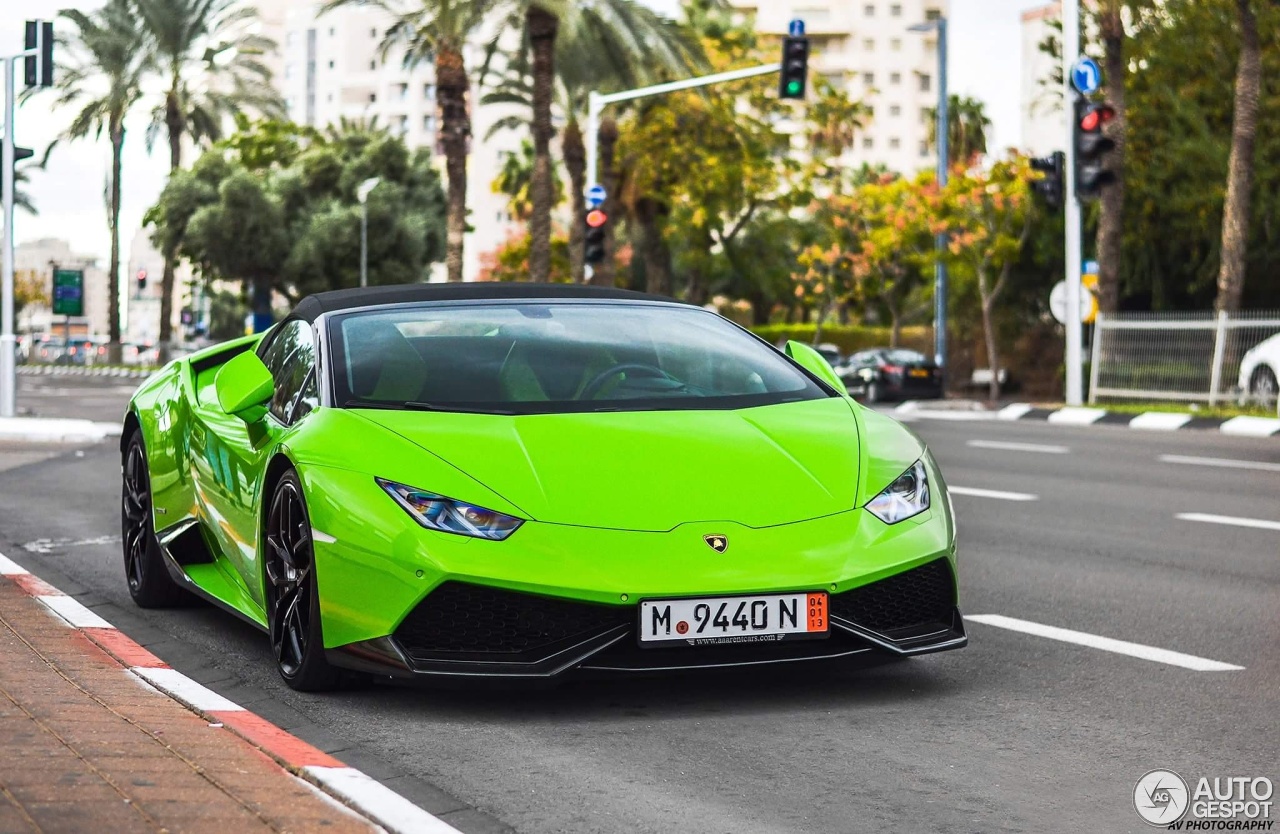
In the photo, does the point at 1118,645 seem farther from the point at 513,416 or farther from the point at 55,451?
the point at 55,451

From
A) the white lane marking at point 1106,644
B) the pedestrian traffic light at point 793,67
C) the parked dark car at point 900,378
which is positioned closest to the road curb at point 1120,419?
the pedestrian traffic light at point 793,67

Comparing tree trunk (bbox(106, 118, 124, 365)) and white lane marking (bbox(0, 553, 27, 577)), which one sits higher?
tree trunk (bbox(106, 118, 124, 365))

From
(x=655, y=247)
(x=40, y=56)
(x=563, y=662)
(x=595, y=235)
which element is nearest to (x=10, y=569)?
(x=563, y=662)

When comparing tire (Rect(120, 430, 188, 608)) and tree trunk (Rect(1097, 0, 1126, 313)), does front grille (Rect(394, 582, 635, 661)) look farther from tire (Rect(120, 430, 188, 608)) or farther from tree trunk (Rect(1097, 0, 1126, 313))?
tree trunk (Rect(1097, 0, 1126, 313))

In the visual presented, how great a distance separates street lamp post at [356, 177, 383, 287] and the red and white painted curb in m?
57.6

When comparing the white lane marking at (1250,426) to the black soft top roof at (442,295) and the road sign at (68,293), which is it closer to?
the black soft top roof at (442,295)

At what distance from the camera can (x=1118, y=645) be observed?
6816 mm

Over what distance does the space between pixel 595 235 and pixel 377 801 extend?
31.8m

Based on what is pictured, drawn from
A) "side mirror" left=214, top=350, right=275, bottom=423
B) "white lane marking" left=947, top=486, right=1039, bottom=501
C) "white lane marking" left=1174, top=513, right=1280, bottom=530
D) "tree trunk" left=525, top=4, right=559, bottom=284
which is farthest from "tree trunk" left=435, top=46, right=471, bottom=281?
"side mirror" left=214, top=350, right=275, bottom=423

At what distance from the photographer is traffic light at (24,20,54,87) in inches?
969

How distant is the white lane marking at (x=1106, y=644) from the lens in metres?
6.41

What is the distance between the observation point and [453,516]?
531 centimetres

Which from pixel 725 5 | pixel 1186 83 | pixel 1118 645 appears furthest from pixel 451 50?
pixel 1118 645

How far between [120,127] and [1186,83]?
35.1 meters
